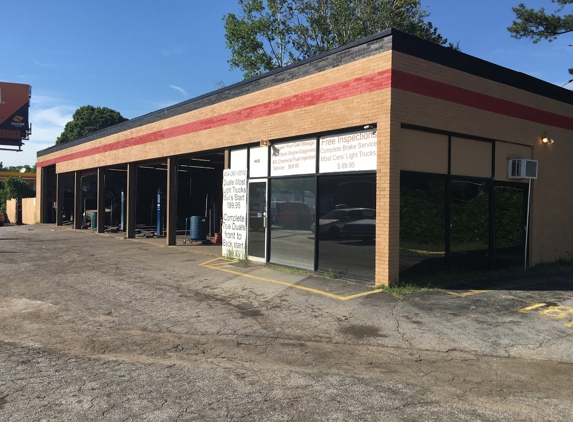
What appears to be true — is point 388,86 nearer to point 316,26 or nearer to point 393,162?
point 393,162

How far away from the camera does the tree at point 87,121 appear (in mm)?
65000

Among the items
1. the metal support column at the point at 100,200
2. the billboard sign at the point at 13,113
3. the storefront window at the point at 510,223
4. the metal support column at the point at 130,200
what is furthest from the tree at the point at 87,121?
the storefront window at the point at 510,223

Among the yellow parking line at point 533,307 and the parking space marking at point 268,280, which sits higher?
the parking space marking at point 268,280

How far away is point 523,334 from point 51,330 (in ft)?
22.5

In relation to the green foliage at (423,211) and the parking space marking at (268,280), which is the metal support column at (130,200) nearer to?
the parking space marking at (268,280)

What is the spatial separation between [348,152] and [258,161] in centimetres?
345

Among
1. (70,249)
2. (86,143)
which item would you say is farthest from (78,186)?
(70,249)

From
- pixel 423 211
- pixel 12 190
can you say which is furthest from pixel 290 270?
pixel 12 190

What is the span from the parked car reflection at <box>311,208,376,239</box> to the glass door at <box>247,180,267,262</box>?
232 cm

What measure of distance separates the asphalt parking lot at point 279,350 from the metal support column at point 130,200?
33.3 ft

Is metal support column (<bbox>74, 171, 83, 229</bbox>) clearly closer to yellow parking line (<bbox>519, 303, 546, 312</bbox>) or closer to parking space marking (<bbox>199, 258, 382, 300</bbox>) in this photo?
parking space marking (<bbox>199, 258, 382, 300</bbox>)

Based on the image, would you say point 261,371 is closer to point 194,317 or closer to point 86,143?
point 194,317

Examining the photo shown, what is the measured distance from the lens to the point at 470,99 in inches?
410

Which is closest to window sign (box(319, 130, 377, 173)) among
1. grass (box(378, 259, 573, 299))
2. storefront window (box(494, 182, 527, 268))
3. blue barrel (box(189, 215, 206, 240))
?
grass (box(378, 259, 573, 299))
